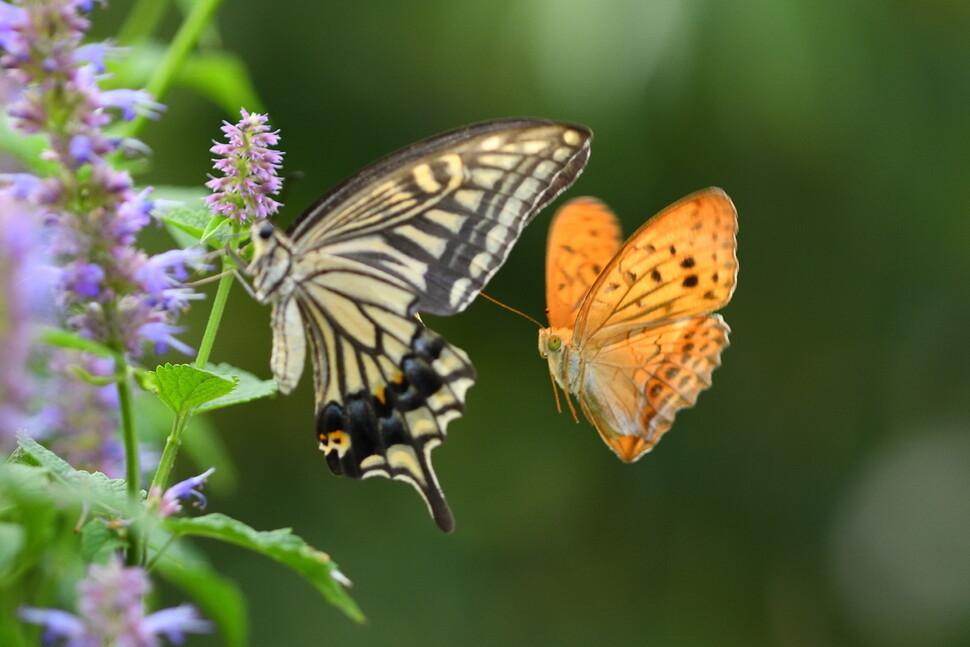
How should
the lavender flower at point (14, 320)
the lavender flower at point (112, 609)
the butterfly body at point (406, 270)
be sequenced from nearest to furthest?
the lavender flower at point (14, 320), the lavender flower at point (112, 609), the butterfly body at point (406, 270)

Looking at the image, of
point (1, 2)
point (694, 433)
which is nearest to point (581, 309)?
point (1, 2)

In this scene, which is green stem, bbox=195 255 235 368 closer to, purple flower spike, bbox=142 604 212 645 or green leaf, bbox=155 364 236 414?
green leaf, bbox=155 364 236 414

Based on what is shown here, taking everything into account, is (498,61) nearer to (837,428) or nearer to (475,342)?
(475,342)

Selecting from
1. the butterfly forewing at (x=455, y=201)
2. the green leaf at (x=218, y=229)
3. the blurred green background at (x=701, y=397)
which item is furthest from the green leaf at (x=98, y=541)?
the blurred green background at (x=701, y=397)

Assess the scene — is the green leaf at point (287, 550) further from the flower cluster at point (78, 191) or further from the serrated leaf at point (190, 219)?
the serrated leaf at point (190, 219)

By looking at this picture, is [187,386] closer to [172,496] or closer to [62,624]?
[172,496]
